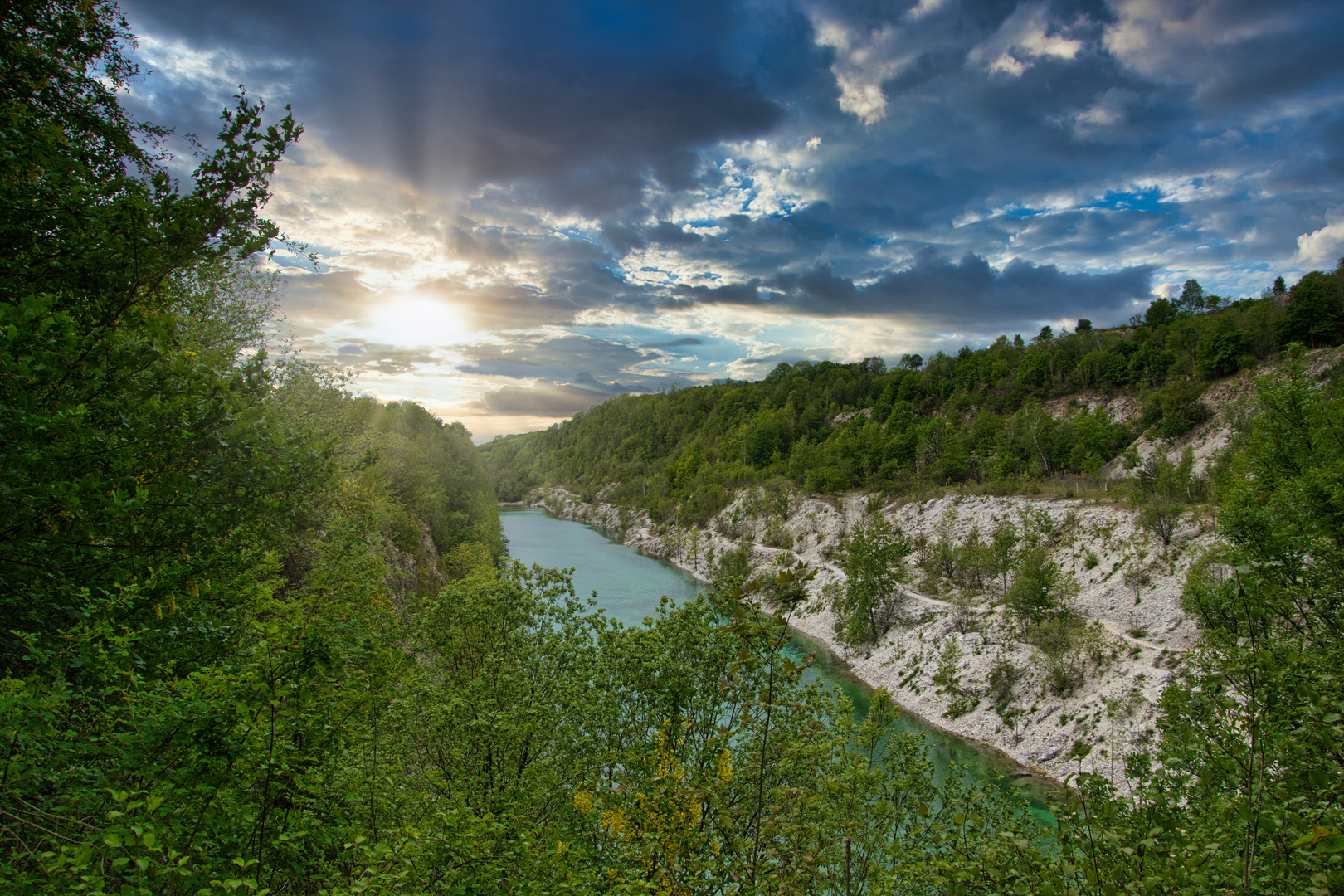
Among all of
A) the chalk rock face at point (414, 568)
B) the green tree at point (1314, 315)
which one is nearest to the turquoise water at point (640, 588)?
the chalk rock face at point (414, 568)

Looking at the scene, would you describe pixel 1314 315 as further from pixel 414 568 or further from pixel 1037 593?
pixel 414 568

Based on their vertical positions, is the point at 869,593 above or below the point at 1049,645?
above

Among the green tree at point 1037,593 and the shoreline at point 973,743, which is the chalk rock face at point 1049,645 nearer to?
the shoreline at point 973,743

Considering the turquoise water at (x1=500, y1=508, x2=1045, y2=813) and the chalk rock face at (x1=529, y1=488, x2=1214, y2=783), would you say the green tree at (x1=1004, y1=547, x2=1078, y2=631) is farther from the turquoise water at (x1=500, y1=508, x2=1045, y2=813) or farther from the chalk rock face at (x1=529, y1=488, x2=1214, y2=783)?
the turquoise water at (x1=500, y1=508, x2=1045, y2=813)

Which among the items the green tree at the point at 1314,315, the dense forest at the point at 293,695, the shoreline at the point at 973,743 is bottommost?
the shoreline at the point at 973,743

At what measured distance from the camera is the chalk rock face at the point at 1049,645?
2389cm

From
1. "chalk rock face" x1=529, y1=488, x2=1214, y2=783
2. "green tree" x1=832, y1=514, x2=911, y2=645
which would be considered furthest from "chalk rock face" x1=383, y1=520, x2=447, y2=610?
"green tree" x1=832, y1=514, x2=911, y2=645

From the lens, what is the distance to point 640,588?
56.6 meters

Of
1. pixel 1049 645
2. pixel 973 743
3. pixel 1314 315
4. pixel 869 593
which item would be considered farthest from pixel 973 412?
pixel 973 743

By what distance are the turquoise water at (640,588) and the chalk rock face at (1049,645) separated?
1.15m

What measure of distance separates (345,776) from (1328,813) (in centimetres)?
1038

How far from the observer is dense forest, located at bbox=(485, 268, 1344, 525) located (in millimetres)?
48500

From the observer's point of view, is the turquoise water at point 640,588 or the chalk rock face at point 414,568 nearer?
the turquoise water at point 640,588

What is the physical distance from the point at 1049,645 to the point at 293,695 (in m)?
32.5
